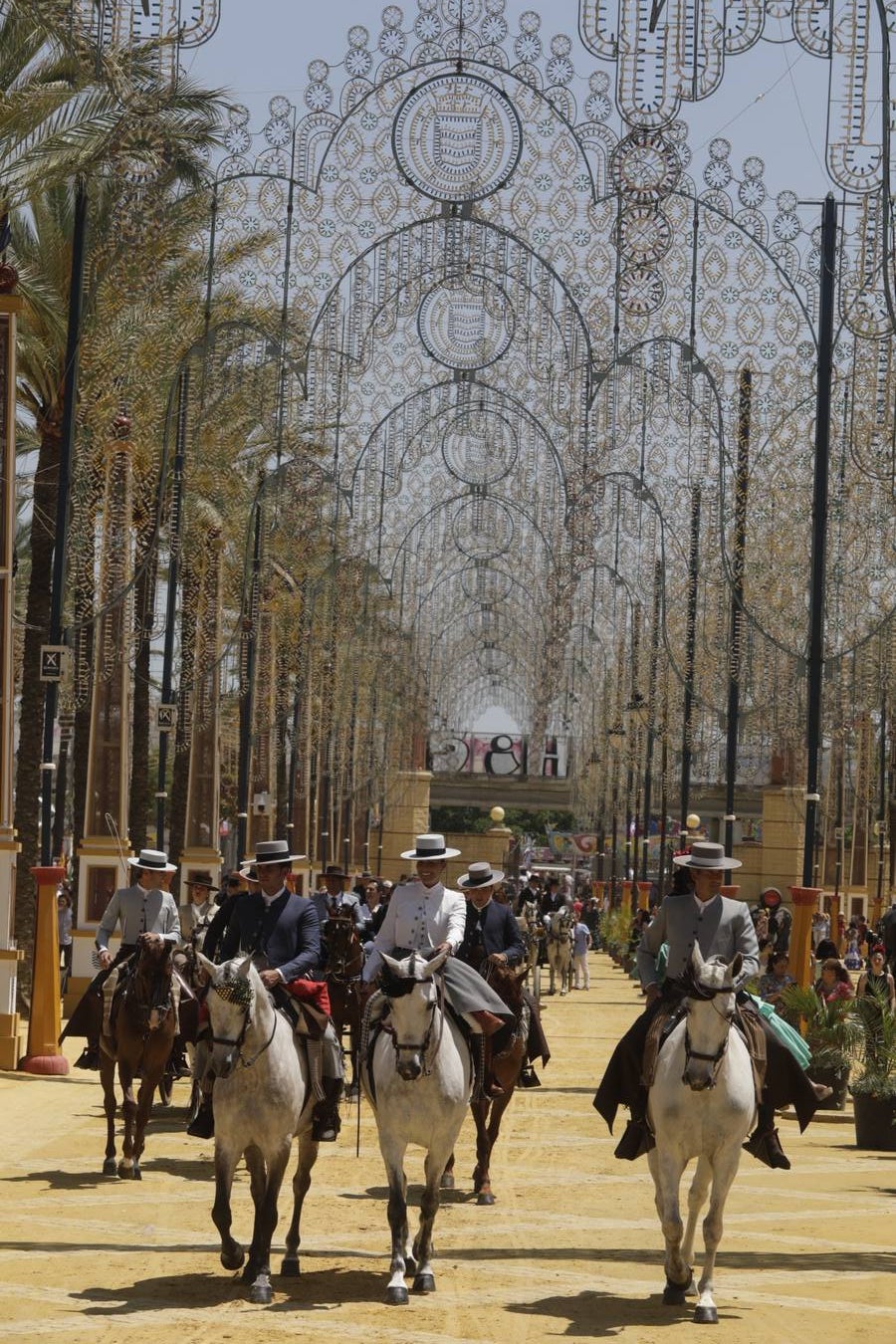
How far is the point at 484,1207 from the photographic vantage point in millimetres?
15070

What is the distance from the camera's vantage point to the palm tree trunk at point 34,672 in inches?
1167

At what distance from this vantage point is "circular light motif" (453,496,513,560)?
46.0 meters

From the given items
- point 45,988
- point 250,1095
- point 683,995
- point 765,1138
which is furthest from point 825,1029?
point 250,1095

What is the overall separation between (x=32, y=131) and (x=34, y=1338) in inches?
745

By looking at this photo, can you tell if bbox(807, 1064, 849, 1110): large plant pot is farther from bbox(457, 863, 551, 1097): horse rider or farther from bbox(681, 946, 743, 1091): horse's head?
bbox(681, 946, 743, 1091): horse's head

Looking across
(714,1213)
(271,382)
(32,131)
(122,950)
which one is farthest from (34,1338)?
(271,382)

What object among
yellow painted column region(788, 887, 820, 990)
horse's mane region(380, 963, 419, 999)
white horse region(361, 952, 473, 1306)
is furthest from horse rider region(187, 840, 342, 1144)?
yellow painted column region(788, 887, 820, 990)

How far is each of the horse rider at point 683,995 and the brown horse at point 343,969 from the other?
6.49 m

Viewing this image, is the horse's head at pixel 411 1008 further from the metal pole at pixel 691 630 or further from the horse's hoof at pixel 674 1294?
the metal pole at pixel 691 630

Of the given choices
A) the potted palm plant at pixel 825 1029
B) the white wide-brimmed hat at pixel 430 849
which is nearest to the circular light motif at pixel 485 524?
the potted palm plant at pixel 825 1029

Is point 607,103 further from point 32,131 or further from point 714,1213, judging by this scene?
point 714,1213

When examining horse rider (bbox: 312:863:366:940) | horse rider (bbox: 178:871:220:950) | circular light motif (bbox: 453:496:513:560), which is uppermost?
circular light motif (bbox: 453:496:513:560)

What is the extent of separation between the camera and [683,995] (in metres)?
12.1

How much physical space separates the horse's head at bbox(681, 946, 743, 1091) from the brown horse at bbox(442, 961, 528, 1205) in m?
2.80
